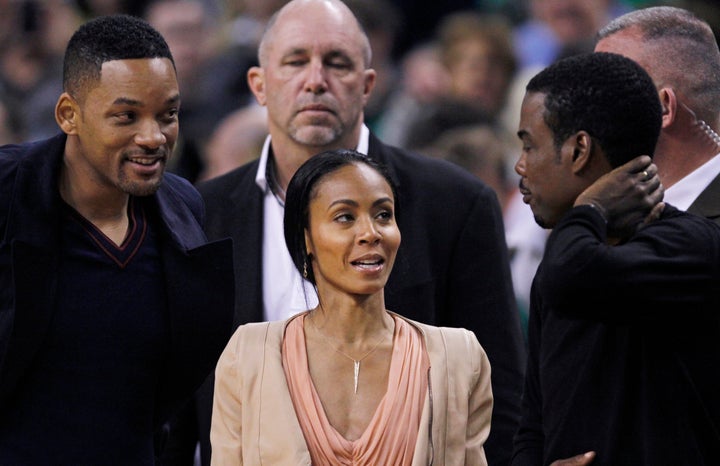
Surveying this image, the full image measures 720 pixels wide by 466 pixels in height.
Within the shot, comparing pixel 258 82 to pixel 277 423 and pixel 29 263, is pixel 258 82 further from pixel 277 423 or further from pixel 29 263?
pixel 277 423

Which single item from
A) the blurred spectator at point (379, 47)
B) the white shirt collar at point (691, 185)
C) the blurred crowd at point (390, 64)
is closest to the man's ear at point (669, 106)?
the white shirt collar at point (691, 185)

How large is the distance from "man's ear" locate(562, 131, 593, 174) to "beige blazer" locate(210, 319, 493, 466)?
0.59 metres

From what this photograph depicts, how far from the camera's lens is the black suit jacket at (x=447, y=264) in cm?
500

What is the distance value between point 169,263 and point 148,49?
1.97ft

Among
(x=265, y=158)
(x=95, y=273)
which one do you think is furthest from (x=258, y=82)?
(x=95, y=273)

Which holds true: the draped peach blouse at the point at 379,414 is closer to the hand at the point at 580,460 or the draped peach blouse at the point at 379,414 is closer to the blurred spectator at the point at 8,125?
the hand at the point at 580,460

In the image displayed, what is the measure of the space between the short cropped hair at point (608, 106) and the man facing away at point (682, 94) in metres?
0.64

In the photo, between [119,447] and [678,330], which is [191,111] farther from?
[678,330]

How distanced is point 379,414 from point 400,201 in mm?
1351

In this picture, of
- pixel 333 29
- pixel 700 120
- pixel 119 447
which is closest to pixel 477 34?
pixel 333 29

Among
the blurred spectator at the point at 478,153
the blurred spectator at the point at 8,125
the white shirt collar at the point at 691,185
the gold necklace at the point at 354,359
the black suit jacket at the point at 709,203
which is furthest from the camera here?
the blurred spectator at the point at 8,125

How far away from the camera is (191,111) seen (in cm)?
984

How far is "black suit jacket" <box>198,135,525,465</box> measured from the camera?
5.00 metres

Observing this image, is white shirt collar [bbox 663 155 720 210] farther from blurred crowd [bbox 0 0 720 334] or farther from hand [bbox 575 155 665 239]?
blurred crowd [bbox 0 0 720 334]
